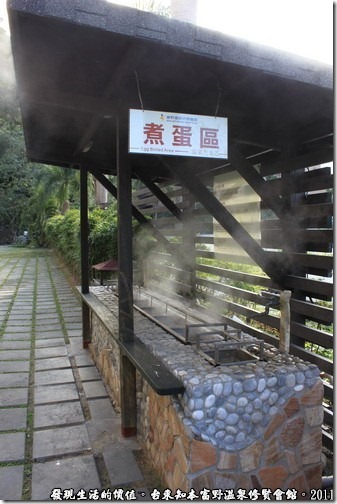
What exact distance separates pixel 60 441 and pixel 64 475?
493 millimetres

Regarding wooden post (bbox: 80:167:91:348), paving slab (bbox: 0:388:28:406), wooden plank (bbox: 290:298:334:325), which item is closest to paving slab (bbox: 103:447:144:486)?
paving slab (bbox: 0:388:28:406)

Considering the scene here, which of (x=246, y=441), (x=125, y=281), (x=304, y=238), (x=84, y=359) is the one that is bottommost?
(x=84, y=359)

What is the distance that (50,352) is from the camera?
5.64 metres

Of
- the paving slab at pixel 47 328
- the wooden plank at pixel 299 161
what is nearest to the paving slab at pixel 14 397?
the paving slab at pixel 47 328

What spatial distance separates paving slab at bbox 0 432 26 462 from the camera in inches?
124

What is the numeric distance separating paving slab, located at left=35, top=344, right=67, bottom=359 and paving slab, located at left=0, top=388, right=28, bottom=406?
3.50 ft


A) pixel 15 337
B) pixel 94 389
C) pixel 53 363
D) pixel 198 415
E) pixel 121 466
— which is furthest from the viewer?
pixel 15 337

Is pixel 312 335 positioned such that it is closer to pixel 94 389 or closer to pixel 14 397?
pixel 94 389

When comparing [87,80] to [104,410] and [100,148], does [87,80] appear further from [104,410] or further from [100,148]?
[104,410]

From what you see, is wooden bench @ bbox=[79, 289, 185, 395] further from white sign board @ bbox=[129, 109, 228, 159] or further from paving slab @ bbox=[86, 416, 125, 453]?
white sign board @ bbox=[129, 109, 228, 159]

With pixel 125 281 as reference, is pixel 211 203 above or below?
above

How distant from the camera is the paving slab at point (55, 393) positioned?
417 cm

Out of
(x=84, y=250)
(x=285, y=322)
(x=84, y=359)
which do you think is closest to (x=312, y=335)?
(x=285, y=322)

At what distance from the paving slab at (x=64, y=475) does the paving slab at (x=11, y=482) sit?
0.10 m
